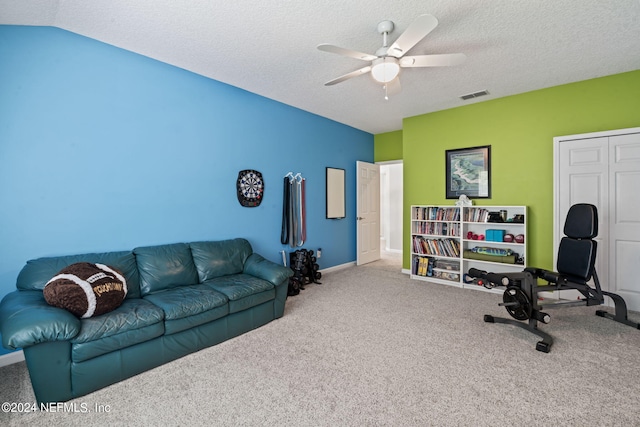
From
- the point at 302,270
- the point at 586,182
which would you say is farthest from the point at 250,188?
the point at 586,182

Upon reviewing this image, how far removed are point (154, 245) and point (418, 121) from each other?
464 centimetres

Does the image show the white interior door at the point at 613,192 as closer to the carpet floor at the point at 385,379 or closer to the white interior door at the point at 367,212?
the carpet floor at the point at 385,379

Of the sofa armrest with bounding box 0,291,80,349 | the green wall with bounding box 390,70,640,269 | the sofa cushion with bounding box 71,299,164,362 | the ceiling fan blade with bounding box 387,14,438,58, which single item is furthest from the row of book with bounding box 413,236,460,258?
the sofa armrest with bounding box 0,291,80,349

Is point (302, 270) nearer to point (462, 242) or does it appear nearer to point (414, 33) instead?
point (462, 242)

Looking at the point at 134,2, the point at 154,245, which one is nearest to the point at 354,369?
the point at 154,245

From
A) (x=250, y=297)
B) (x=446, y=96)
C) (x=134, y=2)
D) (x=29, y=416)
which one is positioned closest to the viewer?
(x=29, y=416)

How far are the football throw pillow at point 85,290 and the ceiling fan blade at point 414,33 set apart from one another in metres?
2.96

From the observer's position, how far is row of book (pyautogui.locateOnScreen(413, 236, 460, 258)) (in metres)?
4.64

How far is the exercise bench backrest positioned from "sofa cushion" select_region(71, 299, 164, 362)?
3980mm

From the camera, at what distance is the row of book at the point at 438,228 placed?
15.3ft

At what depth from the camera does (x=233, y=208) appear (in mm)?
3932

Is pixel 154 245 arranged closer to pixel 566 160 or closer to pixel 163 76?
pixel 163 76

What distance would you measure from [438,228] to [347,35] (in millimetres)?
3350

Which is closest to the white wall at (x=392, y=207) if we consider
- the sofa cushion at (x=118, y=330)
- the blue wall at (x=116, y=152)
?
the blue wall at (x=116, y=152)
